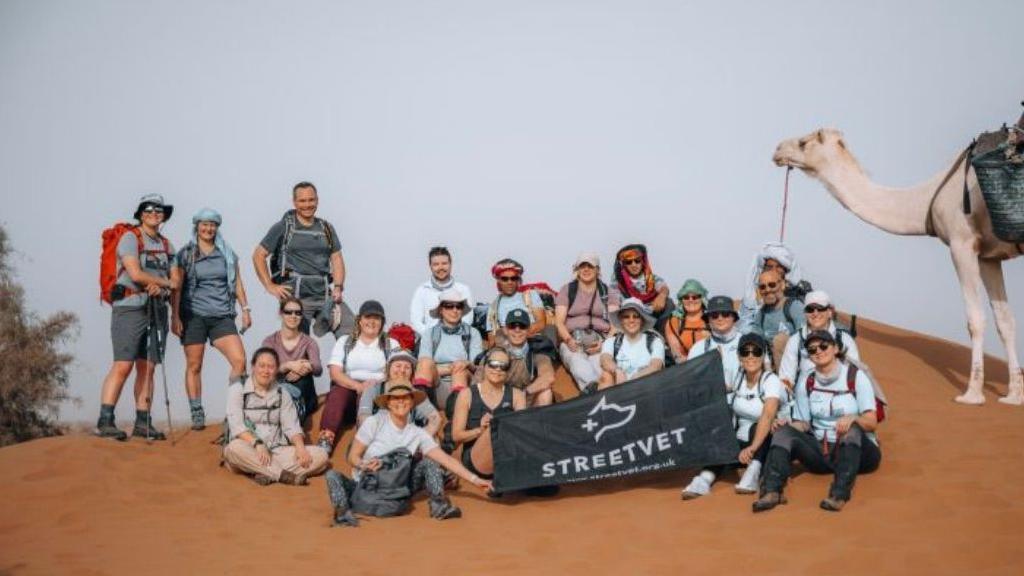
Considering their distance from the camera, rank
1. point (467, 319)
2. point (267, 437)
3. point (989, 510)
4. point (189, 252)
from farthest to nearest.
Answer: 1. point (467, 319)
2. point (189, 252)
3. point (267, 437)
4. point (989, 510)

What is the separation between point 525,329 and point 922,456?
427cm

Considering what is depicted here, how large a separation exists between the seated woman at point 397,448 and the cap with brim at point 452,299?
1.89m

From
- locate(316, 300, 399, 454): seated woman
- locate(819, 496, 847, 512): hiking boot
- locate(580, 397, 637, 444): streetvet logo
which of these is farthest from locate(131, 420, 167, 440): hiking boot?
locate(819, 496, 847, 512): hiking boot

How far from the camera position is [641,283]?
13.5 m

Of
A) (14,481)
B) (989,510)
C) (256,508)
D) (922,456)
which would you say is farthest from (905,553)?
(14,481)

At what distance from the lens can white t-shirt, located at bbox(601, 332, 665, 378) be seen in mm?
11773

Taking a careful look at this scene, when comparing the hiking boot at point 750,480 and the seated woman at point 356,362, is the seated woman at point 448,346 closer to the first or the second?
the seated woman at point 356,362

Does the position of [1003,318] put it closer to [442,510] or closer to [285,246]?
[442,510]

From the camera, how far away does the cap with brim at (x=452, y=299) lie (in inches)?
490

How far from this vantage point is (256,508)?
423 inches

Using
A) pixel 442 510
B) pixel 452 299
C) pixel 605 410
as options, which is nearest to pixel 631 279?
pixel 452 299

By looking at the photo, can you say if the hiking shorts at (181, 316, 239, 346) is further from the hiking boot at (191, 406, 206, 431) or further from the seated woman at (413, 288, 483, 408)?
the seated woman at (413, 288, 483, 408)

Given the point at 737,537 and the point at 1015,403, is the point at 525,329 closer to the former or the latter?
the point at 737,537

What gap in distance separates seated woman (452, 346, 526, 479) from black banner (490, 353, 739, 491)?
0.54 ft
